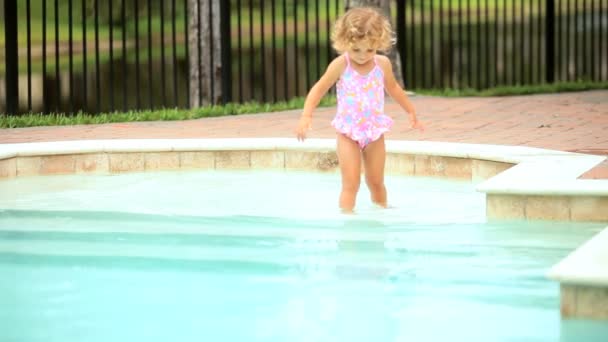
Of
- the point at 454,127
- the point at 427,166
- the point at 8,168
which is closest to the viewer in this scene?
the point at 427,166

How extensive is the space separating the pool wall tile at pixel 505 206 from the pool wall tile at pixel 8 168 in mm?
3186

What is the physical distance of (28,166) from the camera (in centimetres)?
757

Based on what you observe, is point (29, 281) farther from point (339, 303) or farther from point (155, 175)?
point (155, 175)

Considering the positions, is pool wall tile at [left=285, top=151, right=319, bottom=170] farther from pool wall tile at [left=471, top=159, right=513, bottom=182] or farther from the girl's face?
the girl's face

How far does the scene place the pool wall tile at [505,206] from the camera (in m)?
5.50

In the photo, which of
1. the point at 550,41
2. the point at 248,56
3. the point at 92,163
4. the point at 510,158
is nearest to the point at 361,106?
the point at 510,158

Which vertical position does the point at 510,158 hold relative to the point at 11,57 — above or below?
below

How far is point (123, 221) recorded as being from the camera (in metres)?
6.01

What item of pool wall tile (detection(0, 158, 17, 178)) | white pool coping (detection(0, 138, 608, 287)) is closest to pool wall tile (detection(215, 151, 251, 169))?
white pool coping (detection(0, 138, 608, 287))

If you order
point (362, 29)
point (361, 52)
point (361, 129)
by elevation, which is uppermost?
point (362, 29)

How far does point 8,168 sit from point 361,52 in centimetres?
249

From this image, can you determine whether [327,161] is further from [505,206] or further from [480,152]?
[505,206]

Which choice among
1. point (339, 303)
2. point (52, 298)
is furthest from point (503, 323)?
point (52, 298)

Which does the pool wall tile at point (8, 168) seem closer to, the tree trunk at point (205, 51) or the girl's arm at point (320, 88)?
the girl's arm at point (320, 88)
